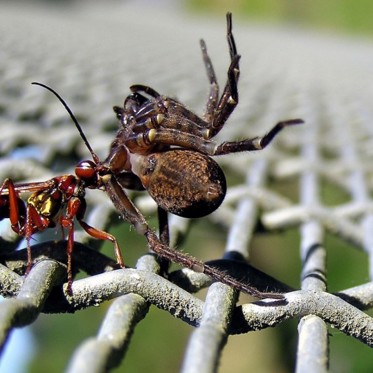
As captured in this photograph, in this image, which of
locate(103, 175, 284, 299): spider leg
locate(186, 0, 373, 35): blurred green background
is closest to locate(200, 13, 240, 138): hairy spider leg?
locate(103, 175, 284, 299): spider leg

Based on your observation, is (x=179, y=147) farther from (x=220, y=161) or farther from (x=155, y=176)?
(x=220, y=161)

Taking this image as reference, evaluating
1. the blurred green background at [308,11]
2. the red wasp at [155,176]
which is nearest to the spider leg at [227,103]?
the red wasp at [155,176]

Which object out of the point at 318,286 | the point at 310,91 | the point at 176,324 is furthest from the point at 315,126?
the point at 176,324

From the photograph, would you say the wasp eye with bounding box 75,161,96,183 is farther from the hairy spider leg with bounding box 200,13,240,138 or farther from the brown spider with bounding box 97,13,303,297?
the hairy spider leg with bounding box 200,13,240,138

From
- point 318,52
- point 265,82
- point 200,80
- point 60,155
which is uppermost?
point 318,52

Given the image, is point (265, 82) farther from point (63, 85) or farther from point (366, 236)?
point (366, 236)

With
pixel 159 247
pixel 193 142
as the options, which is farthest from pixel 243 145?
pixel 159 247
